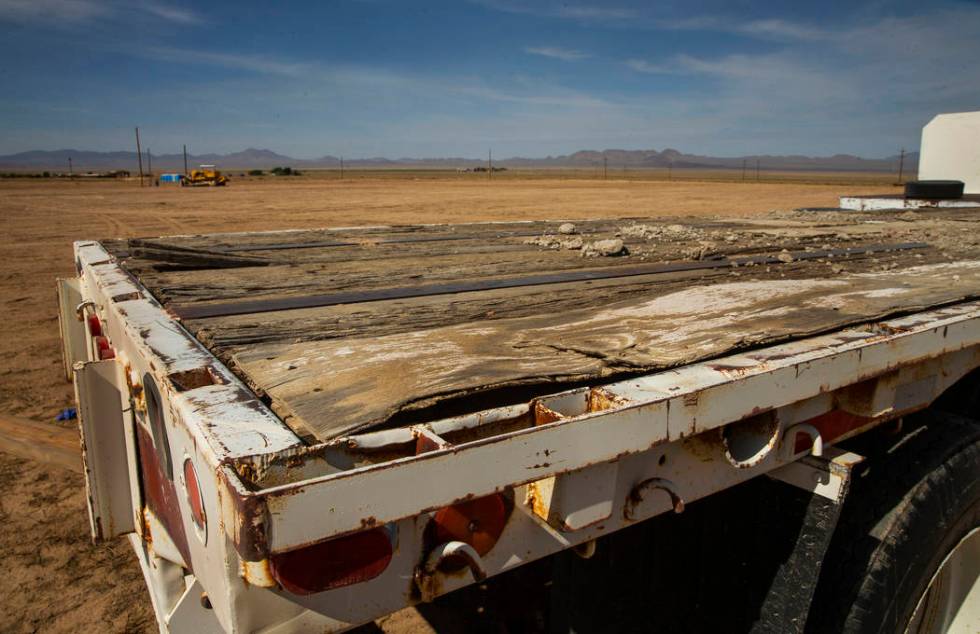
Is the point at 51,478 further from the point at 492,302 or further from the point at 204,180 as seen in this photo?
the point at 204,180

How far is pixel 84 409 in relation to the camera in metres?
1.84

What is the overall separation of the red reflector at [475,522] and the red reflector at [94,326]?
173 cm

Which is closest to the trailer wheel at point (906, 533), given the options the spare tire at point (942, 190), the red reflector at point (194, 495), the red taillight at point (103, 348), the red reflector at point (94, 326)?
the red reflector at point (194, 495)

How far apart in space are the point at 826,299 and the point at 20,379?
20.4 feet

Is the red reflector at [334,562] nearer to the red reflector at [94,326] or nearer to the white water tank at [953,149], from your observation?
the red reflector at [94,326]

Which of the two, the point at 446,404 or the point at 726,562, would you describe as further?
the point at 726,562

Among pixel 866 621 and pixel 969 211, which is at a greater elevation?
pixel 969 211

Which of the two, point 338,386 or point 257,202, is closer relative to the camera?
point 338,386

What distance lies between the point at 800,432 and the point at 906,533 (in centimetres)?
50

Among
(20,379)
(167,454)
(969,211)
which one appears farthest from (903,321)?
(20,379)

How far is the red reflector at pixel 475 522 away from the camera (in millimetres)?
1098

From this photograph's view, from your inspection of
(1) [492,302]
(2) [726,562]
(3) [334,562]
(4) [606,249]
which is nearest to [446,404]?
(3) [334,562]

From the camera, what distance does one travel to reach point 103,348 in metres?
2.23

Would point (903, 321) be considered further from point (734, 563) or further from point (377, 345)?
point (377, 345)
